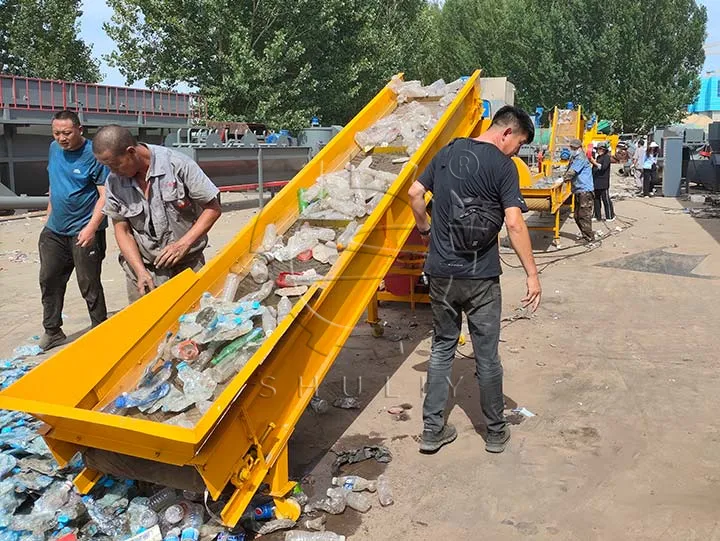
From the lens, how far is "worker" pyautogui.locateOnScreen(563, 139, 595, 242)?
34.8 feet

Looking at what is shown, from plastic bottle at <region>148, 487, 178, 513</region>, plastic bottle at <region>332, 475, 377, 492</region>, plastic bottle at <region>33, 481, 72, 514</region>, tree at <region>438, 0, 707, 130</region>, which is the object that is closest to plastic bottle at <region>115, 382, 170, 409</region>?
plastic bottle at <region>148, 487, 178, 513</region>

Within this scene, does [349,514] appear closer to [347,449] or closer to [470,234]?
[347,449]

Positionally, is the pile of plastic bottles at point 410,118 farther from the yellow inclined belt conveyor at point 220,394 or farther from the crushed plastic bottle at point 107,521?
the crushed plastic bottle at point 107,521

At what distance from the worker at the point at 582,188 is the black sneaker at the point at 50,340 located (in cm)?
782

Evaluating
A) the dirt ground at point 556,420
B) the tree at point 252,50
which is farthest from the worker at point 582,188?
the tree at point 252,50

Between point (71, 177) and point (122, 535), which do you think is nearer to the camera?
point (122, 535)

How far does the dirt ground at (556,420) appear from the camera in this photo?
3.31 metres

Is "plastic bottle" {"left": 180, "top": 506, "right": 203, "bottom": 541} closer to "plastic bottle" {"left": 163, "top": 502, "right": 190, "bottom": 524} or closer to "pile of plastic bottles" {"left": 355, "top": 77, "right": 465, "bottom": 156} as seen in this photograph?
"plastic bottle" {"left": 163, "top": 502, "right": 190, "bottom": 524}

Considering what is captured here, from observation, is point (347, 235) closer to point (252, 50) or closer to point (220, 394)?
point (220, 394)

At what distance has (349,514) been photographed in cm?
339

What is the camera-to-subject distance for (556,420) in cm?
438

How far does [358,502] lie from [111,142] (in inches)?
93.1

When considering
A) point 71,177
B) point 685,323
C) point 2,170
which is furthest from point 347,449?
point 2,170

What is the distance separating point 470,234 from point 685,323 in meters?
3.70
